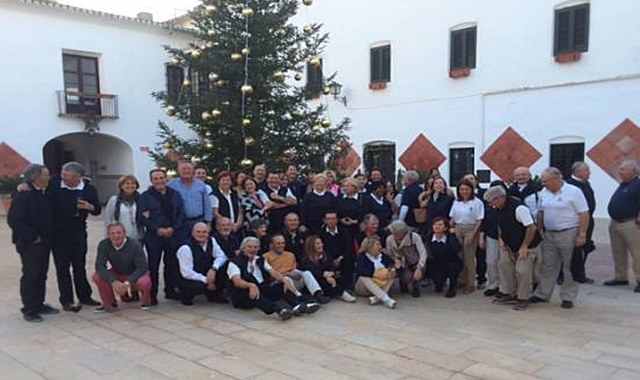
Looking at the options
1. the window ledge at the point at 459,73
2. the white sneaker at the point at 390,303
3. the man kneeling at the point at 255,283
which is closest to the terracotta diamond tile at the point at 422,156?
the window ledge at the point at 459,73

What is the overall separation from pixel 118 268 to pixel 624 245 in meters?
6.28

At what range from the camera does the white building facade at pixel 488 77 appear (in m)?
11.7

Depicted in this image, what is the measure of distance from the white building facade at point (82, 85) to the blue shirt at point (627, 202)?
40.7ft

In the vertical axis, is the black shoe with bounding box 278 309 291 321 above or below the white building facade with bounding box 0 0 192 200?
below

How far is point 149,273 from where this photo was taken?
602 centimetres

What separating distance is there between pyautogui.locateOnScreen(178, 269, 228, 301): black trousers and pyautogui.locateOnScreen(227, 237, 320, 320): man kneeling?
0.26m

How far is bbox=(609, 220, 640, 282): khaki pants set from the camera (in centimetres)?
664

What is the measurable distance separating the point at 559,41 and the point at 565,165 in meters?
2.89

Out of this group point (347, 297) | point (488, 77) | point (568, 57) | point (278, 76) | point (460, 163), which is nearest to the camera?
point (347, 297)

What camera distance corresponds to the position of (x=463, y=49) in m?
13.9

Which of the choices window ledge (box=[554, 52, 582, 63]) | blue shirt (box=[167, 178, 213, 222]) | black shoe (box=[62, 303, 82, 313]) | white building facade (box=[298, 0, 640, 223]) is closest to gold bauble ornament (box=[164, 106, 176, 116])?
blue shirt (box=[167, 178, 213, 222])

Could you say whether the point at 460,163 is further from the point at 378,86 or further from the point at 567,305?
the point at 567,305

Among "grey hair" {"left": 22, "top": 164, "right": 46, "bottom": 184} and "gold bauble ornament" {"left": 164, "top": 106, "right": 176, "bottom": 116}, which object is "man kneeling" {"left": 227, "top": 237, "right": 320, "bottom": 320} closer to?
"grey hair" {"left": 22, "top": 164, "right": 46, "bottom": 184}

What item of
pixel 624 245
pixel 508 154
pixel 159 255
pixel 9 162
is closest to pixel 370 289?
pixel 159 255
